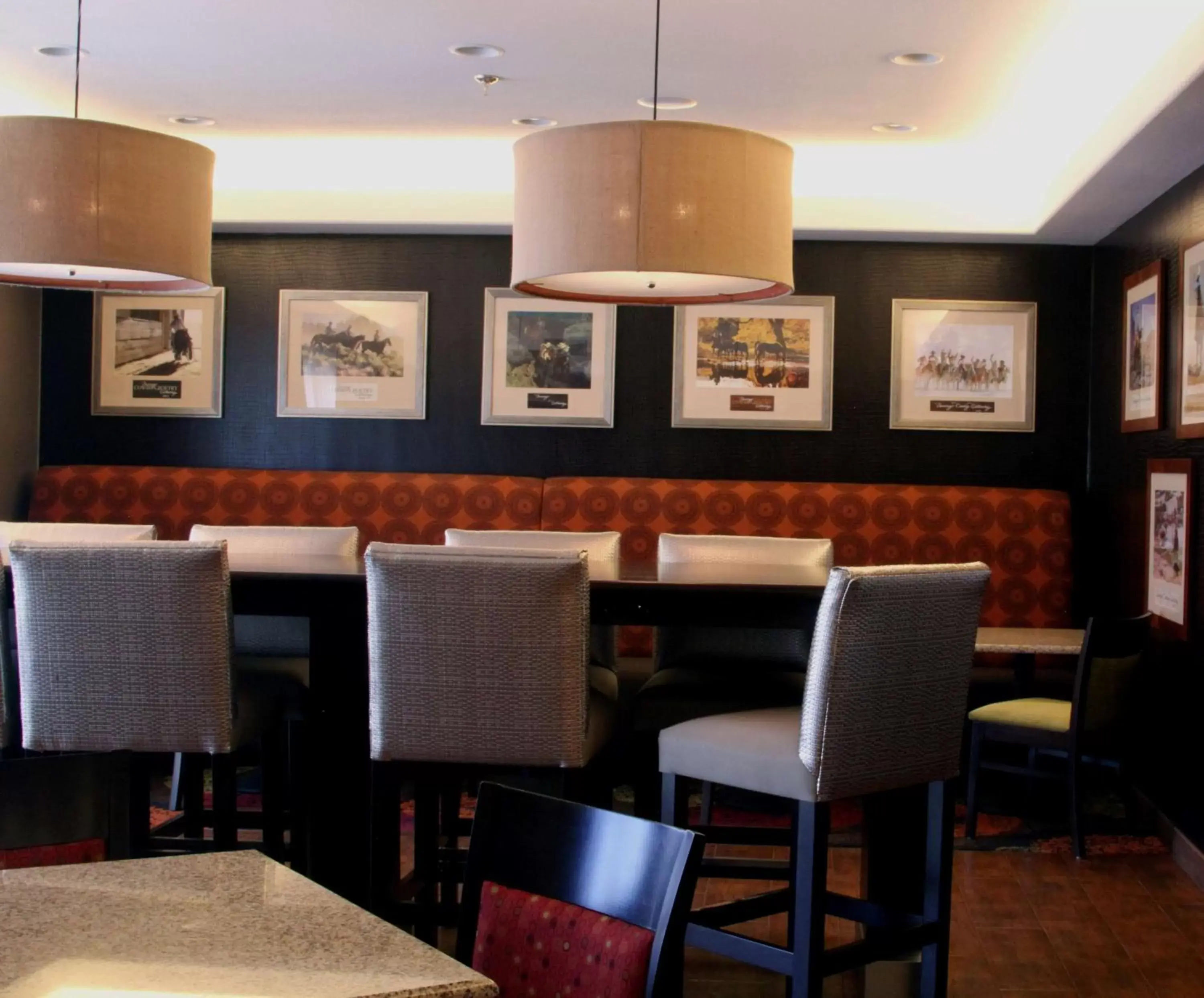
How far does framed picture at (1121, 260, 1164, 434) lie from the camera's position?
5145 millimetres

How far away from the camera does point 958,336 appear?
639 cm

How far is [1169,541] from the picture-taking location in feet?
16.4

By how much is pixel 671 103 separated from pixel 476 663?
2.90 meters

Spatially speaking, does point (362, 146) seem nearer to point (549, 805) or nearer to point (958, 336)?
point (958, 336)

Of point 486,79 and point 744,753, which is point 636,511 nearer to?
point 486,79

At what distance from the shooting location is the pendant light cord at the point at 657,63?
12.2ft

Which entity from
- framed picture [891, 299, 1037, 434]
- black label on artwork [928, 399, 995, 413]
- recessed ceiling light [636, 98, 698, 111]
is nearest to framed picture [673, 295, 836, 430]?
framed picture [891, 299, 1037, 434]

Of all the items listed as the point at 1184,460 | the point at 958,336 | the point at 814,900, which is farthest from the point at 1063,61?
the point at 814,900

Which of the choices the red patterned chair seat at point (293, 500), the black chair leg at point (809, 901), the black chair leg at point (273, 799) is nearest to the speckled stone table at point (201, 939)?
the black chair leg at point (809, 901)

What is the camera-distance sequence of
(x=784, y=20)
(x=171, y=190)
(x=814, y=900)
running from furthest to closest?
(x=784, y=20) < (x=171, y=190) < (x=814, y=900)

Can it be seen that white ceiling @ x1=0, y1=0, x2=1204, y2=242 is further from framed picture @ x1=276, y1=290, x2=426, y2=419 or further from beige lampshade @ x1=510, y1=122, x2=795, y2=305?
beige lampshade @ x1=510, y1=122, x2=795, y2=305

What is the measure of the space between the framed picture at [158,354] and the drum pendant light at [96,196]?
2881mm

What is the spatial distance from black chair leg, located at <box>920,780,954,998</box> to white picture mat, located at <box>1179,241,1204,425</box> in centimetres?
213

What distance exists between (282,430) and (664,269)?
12.0 feet
